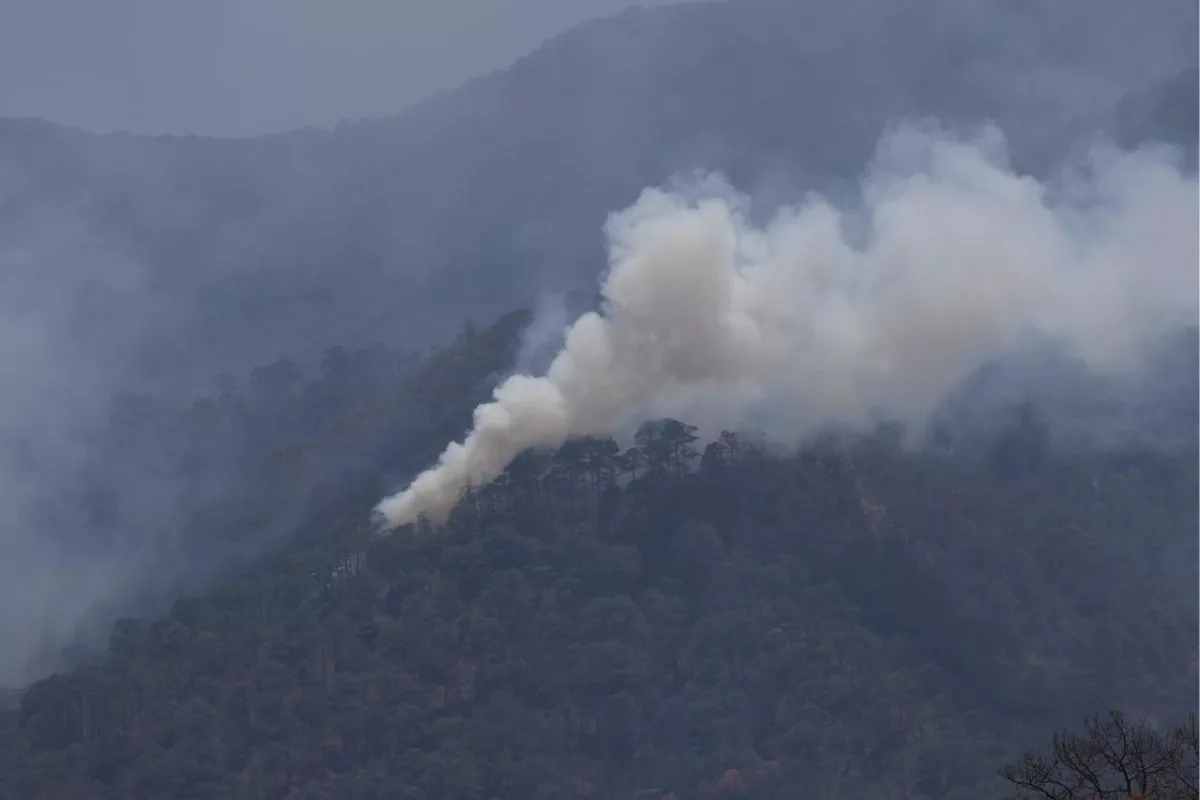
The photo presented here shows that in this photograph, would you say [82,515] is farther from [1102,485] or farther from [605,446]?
[1102,485]

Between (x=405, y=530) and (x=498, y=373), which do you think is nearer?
(x=405, y=530)

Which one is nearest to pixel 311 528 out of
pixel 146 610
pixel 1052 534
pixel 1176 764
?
pixel 146 610

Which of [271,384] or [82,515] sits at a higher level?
[271,384]

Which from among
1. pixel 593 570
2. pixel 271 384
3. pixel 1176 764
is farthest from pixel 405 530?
pixel 1176 764

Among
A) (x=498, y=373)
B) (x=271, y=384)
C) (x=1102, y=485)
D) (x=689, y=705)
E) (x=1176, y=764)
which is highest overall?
(x=271, y=384)

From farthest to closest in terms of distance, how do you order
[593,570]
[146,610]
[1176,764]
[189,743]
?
1. [146,610]
2. [593,570]
3. [189,743]
4. [1176,764]

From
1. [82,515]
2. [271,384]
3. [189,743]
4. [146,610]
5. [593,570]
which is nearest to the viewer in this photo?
[189,743]
